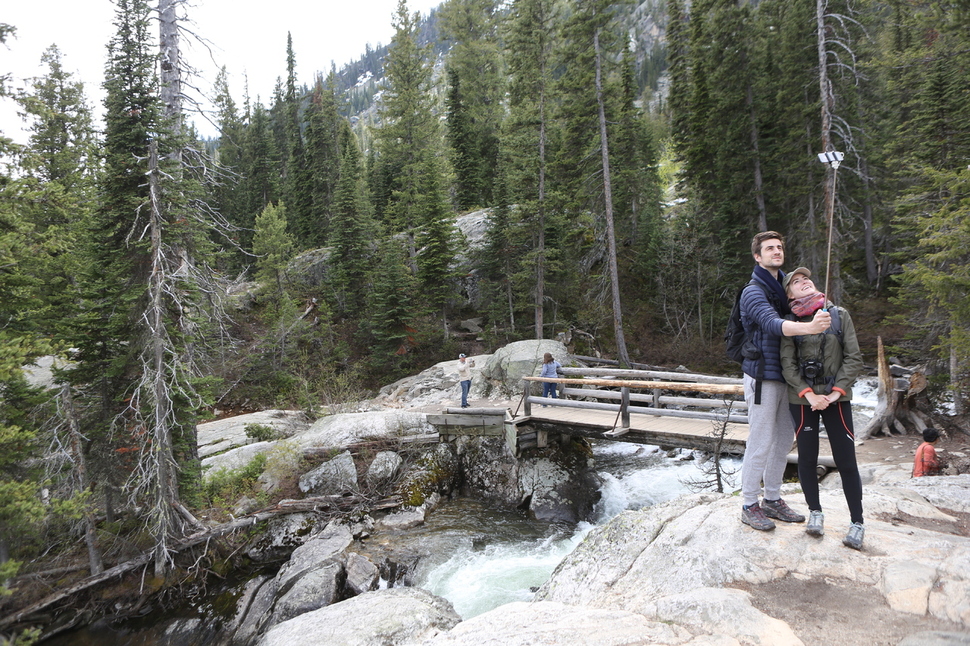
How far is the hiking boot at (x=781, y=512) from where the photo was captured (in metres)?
4.37

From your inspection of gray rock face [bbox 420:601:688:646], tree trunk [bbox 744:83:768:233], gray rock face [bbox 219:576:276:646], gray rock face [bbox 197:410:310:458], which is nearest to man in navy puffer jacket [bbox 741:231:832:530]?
gray rock face [bbox 420:601:688:646]

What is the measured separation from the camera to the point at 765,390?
4.23 metres

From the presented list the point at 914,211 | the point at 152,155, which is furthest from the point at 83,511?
the point at 914,211

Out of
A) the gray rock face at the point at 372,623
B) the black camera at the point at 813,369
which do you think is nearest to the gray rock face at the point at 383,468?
the gray rock face at the point at 372,623

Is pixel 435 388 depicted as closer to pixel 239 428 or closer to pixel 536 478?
pixel 239 428

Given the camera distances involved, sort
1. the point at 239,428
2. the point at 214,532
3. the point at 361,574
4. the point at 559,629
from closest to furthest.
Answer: the point at 559,629
the point at 361,574
the point at 214,532
the point at 239,428

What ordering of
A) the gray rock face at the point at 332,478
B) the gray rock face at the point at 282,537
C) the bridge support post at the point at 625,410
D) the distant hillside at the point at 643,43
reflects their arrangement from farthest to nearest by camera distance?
the distant hillside at the point at 643,43 → the gray rock face at the point at 332,478 → the bridge support post at the point at 625,410 → the gray rock face at the point at 282,537

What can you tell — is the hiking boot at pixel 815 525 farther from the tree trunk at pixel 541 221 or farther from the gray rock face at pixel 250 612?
the tree trunk at pixel 541 221

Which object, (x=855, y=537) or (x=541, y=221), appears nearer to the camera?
(x=855, y=537)

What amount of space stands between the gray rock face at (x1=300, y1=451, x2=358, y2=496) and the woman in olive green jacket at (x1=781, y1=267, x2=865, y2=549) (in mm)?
10215

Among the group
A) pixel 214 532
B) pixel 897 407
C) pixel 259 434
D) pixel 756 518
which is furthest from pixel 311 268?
pixel 756 518

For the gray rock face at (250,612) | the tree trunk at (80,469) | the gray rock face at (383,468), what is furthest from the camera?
the gray rock face at (383,468)

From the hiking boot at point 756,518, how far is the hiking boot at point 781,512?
9 centimetres

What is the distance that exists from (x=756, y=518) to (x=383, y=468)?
973 centimetres
